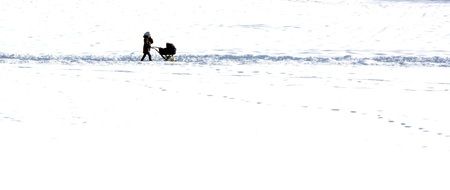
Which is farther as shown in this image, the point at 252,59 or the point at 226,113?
the point at 252,59

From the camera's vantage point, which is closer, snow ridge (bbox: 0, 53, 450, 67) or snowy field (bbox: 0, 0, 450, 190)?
snowy field (bbox: 0, 0, 450, 190)

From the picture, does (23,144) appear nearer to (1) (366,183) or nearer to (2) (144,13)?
(1) (366,183)

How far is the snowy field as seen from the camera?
5.57 m

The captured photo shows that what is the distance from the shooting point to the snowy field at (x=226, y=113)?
5574 mm

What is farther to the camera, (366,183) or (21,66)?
(21,66)

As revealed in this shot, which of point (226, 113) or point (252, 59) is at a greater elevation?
point (252, 59)

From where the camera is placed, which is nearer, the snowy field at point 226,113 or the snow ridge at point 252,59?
the snowy field at point 226,113

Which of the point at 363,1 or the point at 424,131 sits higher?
the point at 363,1

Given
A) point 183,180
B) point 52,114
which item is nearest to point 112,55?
point 52,114

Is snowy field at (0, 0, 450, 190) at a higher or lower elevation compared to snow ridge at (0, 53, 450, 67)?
lower

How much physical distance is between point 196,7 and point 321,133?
97.8 feet

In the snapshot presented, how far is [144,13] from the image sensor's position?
114 ft

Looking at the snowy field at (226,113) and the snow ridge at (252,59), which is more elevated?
the snow ridge at (252,59)

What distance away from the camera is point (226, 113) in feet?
30.0
